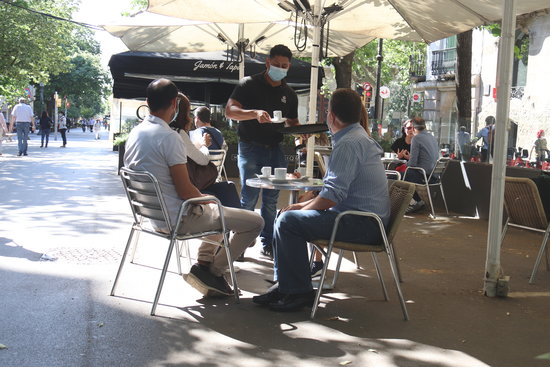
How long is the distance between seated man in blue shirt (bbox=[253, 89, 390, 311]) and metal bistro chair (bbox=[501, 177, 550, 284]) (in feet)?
6.50

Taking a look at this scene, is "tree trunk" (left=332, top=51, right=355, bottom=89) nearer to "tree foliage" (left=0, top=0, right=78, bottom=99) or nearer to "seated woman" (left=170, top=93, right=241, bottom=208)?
"seated woman" (left=170, top=93, right=241, bottom=208)

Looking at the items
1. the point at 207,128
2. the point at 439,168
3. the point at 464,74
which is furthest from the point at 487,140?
the point at 207,128

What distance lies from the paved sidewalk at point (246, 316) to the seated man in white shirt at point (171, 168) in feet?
0.99

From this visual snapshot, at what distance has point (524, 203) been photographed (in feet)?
22.0

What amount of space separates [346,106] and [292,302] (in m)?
1.48

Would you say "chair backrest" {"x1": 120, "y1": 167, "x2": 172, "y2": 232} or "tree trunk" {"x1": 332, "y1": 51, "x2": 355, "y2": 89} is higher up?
"tree trunk" {"x1": 332, "y1": 51, "x2": 355, "y2": 89}

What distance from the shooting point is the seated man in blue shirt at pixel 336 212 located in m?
5.01

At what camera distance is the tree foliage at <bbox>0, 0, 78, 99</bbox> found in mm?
33219

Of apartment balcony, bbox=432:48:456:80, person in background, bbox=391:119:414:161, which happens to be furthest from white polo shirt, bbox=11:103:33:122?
apartment balcony, bbox=432:48:456:80

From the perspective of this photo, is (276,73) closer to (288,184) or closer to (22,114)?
(288,184)

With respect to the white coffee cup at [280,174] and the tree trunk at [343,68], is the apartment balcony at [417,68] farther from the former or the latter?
the white coffee cup at [280,174]

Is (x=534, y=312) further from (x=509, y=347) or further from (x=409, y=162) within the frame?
(x=409, y=162)

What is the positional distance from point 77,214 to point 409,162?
5.22 meters

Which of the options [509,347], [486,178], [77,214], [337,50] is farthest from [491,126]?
[509,347]
